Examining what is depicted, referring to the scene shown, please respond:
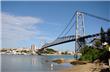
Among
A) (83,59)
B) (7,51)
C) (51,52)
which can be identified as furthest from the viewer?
(7,51)

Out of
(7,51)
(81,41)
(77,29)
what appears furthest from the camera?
(7,51)

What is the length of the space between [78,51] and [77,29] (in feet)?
15.1

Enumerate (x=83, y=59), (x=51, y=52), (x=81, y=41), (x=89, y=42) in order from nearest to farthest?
(x=83, y=59) → (x=89, y=42) → (x=81, y=41) → (x=51, y=52)

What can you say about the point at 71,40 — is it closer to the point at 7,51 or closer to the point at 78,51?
the point at 78,51

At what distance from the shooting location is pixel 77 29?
38.4 metres

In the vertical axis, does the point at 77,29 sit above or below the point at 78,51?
above

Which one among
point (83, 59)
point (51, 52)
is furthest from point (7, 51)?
point (83, 59)

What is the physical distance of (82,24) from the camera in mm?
38406

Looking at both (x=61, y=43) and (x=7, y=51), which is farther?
(x=7, y=51)

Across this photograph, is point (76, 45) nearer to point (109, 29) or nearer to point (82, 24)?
point (82, 24)

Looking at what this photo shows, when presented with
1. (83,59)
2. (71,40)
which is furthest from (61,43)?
(83,59)

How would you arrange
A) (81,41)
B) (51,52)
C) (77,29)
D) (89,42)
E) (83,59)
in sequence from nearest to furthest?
(83,59) < (89,42) < (81,41) < (77,29) < (51,52)

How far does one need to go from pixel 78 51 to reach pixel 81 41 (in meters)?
1.49

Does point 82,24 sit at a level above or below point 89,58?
above
